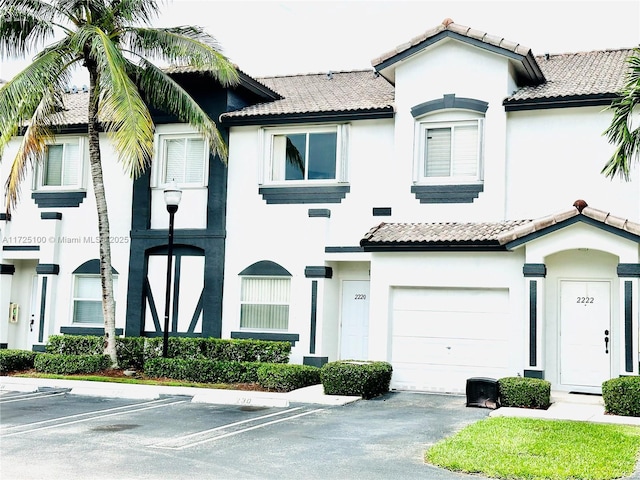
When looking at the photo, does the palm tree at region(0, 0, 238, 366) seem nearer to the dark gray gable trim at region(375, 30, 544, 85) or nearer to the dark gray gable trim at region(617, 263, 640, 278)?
the dark gray gable trim at region(375, 30, 544, 85)

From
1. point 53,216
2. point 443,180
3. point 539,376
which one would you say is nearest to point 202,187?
point 53,216

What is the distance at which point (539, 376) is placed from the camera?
53.7 ft

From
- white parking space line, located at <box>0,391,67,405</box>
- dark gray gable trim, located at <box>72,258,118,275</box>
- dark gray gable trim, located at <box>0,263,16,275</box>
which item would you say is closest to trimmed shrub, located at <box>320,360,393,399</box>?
white parking space line, located at <box>0,391,67,405</box>

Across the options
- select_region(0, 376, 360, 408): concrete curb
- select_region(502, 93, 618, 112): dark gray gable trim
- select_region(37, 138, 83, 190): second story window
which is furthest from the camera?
select_region(37, 138, 83, 190): second story window

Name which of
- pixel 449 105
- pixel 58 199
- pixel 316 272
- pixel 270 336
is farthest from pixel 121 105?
pixel 449 105

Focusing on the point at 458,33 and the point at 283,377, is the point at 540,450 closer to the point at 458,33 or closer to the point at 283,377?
the point at 283,377

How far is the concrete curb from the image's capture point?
15695 millimetres

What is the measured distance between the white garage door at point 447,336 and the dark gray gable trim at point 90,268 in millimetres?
8264

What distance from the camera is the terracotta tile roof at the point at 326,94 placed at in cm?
2014

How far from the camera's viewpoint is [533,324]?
16.6 meters

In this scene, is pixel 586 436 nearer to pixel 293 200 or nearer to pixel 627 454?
pixel 627 454

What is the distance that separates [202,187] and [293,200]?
8.23 ft

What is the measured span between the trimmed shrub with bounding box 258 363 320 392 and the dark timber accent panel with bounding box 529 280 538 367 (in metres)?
4.79

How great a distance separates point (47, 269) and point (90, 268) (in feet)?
4.01
